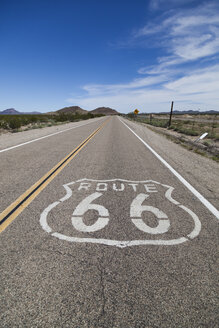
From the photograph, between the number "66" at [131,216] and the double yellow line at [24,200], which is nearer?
the number "66" at [131,216]

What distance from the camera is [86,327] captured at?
1.59m

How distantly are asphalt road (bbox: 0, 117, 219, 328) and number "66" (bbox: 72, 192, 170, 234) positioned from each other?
0.05ft

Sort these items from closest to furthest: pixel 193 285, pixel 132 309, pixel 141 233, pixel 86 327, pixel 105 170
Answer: pixel 86 327 → pixel 132 309 → pixel 193 285 → pixel 141 233 → pixel 105 170

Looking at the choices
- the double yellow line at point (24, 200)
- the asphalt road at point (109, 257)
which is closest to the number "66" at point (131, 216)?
the asphalt road at point (109, 257)

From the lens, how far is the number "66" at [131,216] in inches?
117

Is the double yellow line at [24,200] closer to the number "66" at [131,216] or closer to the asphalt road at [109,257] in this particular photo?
the asphalt road at [109,257]

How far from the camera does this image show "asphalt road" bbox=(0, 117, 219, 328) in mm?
1725

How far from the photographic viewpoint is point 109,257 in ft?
7.82

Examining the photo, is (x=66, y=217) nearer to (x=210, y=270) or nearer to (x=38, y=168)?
(x=210, y=270)

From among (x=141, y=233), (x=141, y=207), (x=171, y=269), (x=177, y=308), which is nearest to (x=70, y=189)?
(x=141, y=207)

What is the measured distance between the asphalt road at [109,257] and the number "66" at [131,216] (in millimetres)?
16

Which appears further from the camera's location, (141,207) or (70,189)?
(70,189)

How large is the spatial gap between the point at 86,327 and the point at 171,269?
1.07m

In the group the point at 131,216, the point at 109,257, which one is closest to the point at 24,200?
the point at 131,216
